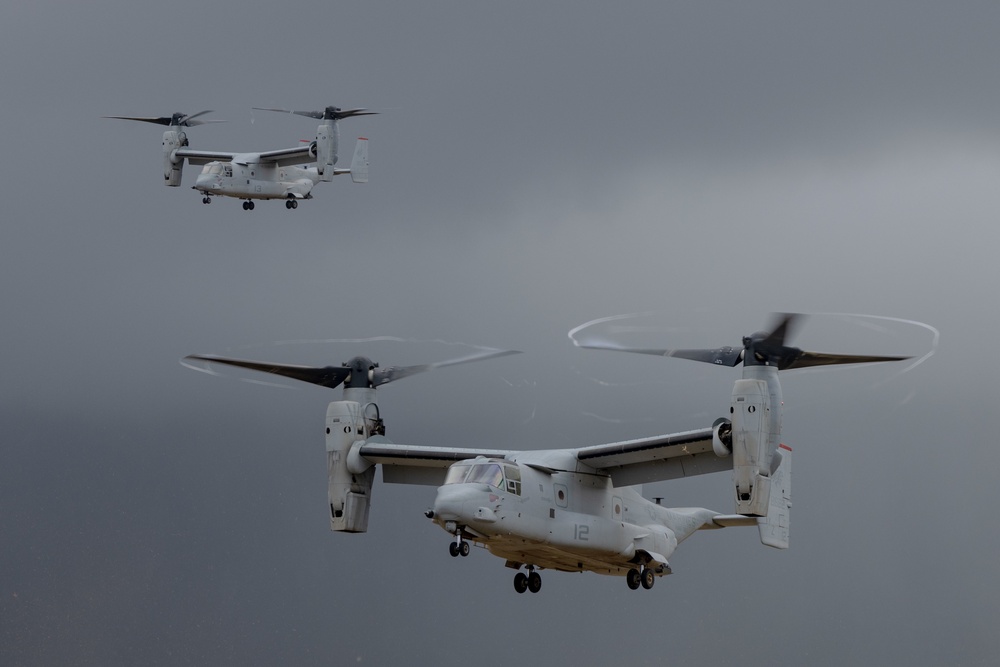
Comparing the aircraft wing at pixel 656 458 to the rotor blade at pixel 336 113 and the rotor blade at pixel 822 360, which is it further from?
the rotor blade at pixel 336 113

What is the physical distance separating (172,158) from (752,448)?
39837 millimetres

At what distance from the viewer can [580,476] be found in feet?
131

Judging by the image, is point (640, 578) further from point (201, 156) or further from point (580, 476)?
point (201, 156)

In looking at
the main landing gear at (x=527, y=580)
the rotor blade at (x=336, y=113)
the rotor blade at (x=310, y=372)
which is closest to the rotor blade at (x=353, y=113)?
the rotor blade at (x=336, y=113)

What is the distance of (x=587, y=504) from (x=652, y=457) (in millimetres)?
2203

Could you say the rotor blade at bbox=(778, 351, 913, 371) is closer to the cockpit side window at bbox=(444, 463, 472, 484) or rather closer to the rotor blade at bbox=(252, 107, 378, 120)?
the cockpit side window at bbox=(444, 463, 472, 484)

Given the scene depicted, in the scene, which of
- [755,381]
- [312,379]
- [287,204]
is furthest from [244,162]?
[755,381]

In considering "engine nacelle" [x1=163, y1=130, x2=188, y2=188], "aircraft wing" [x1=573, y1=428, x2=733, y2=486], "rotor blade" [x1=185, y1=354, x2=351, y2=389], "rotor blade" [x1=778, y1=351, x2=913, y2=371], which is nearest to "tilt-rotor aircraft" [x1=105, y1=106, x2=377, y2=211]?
"engine nacelle" [x1=163, y1=130, x2=188, y2=188]

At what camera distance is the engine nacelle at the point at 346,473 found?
4225 centimetres

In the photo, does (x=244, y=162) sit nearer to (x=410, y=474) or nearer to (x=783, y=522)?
(x=410, y=474)

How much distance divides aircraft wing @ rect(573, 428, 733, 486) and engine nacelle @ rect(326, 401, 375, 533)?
6.59 meters

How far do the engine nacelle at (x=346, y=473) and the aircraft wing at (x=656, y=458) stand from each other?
6.59 metres

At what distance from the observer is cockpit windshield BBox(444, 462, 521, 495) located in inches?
1446

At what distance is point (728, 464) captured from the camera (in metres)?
40.0
